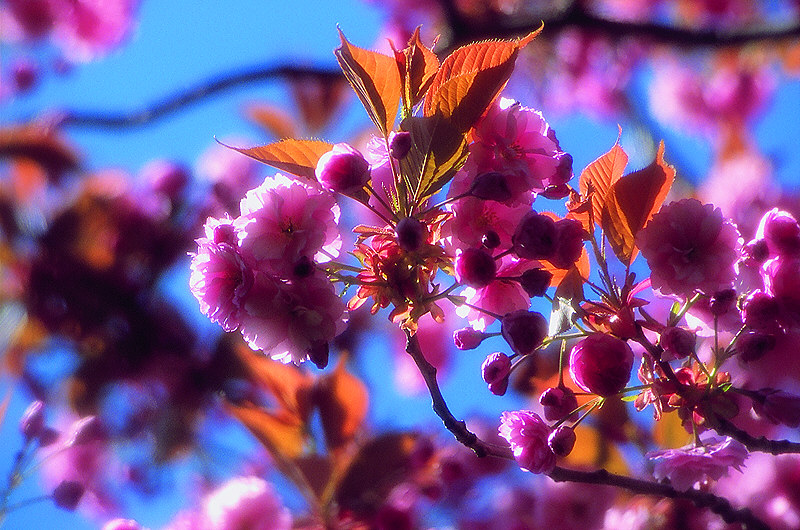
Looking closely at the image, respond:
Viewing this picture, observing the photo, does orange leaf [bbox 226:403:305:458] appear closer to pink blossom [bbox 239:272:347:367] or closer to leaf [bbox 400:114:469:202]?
pink blossom [bbox 239:272:347:367]

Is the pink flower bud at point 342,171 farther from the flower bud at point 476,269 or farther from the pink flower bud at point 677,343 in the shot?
the pink flower bud at point 677,343

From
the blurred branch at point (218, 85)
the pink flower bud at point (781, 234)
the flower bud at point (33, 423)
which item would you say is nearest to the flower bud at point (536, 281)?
the pink flower bud at point (781, 234)

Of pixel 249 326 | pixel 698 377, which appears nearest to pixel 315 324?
pixel 249 326

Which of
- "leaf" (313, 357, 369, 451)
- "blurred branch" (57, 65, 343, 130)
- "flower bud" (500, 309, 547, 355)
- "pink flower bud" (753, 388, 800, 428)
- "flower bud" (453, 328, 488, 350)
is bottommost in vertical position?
"pink flower bud" (753, 388, 800, 428)

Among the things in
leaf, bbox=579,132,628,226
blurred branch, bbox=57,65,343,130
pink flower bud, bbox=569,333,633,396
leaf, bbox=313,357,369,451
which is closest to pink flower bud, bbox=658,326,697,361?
pink flower bud, bbox=569,333,633,396

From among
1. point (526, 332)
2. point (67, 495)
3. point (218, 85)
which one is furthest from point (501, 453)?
point (218, 85)

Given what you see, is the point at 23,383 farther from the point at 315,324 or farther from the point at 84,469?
the point at 315,324
